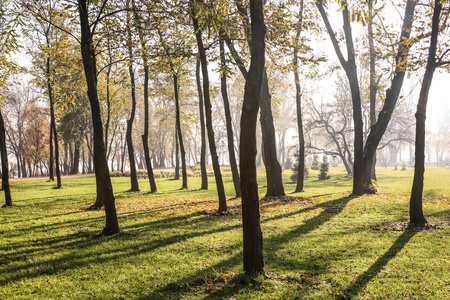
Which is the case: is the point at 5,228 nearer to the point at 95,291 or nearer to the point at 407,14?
the point at 95,291

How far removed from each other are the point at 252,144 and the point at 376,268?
127 inches

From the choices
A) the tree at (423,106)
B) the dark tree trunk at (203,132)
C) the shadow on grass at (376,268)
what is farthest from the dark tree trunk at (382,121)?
the dark tree trunk at (203,132)

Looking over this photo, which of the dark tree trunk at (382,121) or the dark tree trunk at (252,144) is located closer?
the dark tree trunk at (252,144)

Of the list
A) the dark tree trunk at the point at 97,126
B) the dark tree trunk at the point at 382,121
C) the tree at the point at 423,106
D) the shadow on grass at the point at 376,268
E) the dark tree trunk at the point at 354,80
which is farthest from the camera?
the dark tree trunk at the point at 354,80

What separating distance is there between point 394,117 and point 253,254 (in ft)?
105

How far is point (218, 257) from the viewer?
5.99m

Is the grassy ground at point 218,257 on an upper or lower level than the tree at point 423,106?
lower

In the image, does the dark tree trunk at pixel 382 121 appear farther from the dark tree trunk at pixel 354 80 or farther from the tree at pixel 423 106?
the tree at pixel 423 106

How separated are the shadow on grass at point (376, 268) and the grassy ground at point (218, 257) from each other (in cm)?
2

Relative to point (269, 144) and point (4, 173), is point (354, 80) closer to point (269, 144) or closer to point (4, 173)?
point (269, 144)

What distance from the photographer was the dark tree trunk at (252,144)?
15.5ft

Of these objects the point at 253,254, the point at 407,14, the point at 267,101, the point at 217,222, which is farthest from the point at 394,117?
the point at 253,254

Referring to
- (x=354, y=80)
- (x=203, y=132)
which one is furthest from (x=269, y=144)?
(x=203, y=132)

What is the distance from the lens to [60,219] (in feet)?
30.8
